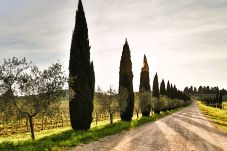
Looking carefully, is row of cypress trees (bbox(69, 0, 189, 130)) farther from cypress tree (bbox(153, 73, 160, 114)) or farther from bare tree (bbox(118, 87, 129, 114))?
cypress tree (bbox(153, 73, 160, 114))

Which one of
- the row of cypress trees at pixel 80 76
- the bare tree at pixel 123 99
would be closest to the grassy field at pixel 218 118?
the bare tree at pixel 123 99

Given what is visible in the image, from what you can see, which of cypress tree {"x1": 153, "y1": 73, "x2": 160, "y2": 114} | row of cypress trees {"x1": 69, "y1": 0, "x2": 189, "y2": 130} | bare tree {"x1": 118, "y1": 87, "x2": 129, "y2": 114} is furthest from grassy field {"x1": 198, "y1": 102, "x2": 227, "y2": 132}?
row of cypress trees {"x1": 69, "y1": 0, "x2": 189, "y2": 130}

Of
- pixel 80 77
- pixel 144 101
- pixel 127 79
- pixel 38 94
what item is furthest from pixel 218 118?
pixel 38 94

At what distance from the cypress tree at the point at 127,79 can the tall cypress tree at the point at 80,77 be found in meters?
13.7

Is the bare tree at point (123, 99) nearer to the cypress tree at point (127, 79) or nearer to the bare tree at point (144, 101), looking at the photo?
the cypress tree at point (127, 79)

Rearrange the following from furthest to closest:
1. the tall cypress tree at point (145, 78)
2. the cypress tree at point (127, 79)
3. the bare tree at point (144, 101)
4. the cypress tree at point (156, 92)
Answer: the cypress tree at point (156, 92), the tall cypress tree at point (145, 78), the bare tree at point (144, 101), the cypress tree at point (127, 79)

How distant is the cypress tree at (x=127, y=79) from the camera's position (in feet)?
146

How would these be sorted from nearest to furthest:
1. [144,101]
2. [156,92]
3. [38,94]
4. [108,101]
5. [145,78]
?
[38,94], [108,101], [144,101], [145,78], [156,92]

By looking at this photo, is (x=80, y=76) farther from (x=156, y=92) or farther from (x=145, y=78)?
(x=156, y=92)

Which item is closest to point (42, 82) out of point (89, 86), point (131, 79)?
point (89, 86)

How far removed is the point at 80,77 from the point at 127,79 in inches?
689

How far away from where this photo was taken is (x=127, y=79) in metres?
46.6

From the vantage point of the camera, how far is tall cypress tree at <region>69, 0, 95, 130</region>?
29.2 metres

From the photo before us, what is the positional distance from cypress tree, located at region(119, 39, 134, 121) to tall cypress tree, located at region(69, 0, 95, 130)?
1373 centimetres
